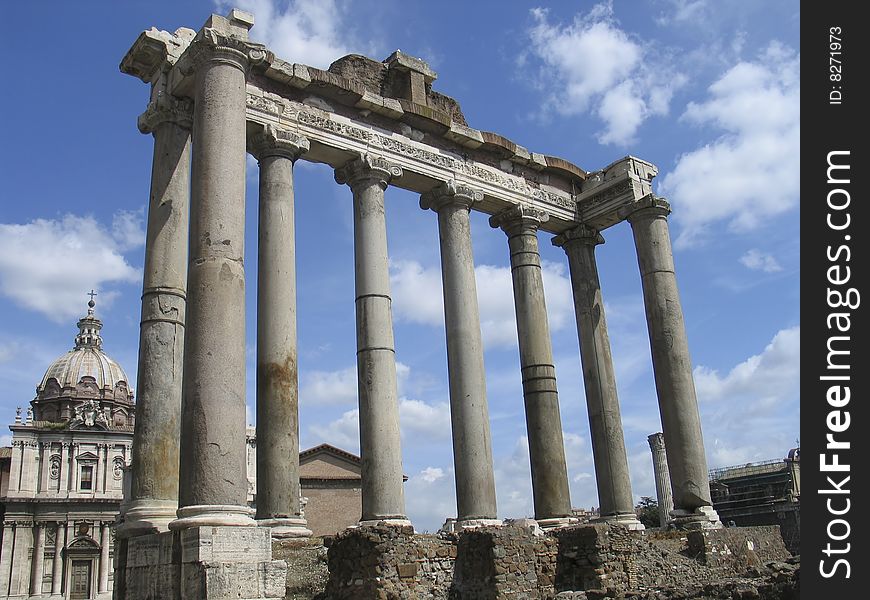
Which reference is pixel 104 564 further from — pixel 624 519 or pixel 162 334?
pixel 162 334

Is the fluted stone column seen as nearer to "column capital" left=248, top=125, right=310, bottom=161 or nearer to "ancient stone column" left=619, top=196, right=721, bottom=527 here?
"column capital" left=248, top=125, right=310, bottom=161

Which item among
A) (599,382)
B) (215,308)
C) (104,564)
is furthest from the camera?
(104,564)

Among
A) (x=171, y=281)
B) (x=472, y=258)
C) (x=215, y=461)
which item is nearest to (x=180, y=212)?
(x=171, y=281)

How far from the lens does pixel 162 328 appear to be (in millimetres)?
12977

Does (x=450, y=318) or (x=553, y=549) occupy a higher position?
(x=450, y=318)

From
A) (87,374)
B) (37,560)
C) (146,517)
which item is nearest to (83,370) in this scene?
(87,374)

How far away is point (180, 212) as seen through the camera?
45.7 ft

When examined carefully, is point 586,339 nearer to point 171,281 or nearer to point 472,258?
point 472,258

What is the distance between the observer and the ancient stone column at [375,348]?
1453cm

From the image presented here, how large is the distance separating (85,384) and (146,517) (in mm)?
59503

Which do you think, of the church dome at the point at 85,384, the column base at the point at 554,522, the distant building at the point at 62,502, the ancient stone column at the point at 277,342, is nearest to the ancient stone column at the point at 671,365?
the column base at the point at 554,522

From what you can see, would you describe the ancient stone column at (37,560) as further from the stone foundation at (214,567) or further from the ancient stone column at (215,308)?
the ancient stone column at (215,308)

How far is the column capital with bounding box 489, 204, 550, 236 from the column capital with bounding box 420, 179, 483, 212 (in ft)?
4.21
